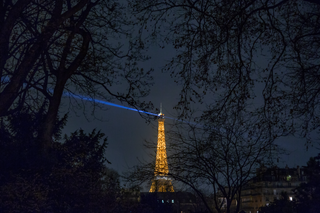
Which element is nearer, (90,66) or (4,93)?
(4,93)

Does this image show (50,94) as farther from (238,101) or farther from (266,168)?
(266,168)

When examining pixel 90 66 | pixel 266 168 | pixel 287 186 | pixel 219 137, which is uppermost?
pixel 287 186

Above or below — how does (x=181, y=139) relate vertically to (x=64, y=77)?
below

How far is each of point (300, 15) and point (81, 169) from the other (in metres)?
8.87

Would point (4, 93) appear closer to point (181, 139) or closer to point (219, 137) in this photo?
point (181, 139)

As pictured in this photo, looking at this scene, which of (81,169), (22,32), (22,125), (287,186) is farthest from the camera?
(287,186)

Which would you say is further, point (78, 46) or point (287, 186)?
point (287, 186)

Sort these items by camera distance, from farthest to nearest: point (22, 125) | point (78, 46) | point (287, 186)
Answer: point (287, 186) < point (22, 125) < point (78, 46)

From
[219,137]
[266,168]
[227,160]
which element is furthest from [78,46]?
[266,168]

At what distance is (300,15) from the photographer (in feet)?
22.2

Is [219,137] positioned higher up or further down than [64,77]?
further down

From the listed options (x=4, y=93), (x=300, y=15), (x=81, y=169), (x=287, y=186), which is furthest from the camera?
(x=287, y=186)

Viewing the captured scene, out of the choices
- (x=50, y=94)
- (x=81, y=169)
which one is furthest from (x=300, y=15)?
(x=81, y=169)

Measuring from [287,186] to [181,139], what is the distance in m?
75.0
